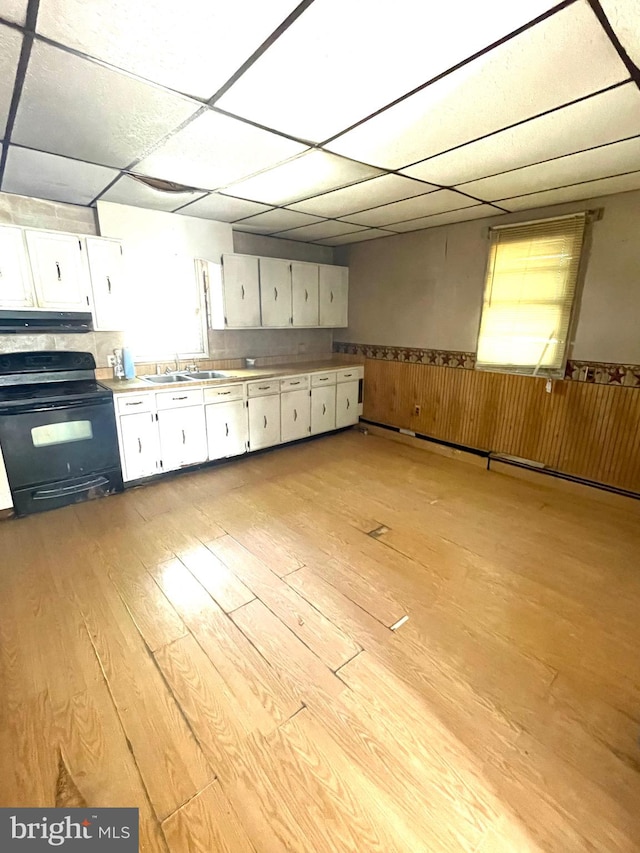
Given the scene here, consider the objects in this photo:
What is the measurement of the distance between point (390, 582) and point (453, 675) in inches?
25.0

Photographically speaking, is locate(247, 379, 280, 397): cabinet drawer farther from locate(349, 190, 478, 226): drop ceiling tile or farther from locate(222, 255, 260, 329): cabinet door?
locate(349, 190, 478, 226): drop ceiling tile

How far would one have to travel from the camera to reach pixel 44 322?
3.17 meters

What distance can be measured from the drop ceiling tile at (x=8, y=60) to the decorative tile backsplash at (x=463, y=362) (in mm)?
3883

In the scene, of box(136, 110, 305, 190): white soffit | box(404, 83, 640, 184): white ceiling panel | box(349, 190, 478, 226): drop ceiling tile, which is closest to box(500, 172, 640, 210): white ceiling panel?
box(349, 190, 478, 226): drop ceiling tile

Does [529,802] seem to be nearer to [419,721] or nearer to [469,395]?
[419,721]

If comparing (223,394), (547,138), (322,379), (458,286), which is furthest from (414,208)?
(223,394)

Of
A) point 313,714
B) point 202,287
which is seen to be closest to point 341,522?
point 313,714

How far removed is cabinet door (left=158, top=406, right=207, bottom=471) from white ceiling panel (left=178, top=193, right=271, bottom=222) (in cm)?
184

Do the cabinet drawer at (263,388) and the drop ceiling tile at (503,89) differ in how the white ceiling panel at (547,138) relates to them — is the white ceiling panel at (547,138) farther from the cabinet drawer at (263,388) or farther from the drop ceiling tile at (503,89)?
the cabinet drawer at (263,388)

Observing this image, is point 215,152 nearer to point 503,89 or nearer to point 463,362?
point 503,89

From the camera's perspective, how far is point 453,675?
1.69m

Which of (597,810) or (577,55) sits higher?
(577,55)

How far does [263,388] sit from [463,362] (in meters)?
2.22

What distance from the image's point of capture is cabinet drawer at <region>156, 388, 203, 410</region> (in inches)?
137
